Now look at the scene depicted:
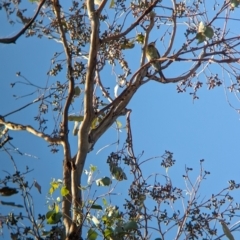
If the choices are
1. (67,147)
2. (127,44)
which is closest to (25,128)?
(67,147)

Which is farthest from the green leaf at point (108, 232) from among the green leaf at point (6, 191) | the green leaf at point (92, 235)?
the green leaf at point (6, 191)

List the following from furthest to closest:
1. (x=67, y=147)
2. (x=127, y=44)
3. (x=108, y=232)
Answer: (x=127, y=44)
(x=67, y=147)
(x=108, y=232)

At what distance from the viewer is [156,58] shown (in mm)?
1634

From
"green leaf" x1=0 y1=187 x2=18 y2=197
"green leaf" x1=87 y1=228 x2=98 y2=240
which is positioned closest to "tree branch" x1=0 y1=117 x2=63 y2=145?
"green leaf" x1=0 y1=187 x2=18 y2=197

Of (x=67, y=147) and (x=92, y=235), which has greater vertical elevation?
(x=67, y=147)

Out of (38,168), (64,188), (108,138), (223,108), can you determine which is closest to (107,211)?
(64,188)

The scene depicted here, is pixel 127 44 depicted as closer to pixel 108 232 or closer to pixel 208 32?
pixel 208 32

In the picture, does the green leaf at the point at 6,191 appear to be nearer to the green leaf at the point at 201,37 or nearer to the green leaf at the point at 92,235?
the green leaf at the point at 92,235

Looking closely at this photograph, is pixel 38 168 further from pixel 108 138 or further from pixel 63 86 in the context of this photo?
pixel 63 86

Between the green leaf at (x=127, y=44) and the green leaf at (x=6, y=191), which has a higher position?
the green leaf at (x=127, y=44)

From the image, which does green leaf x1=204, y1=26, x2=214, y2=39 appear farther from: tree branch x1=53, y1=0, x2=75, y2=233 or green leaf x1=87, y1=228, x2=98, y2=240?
green leaf x1=87, y1=228, x2=98, y2=240

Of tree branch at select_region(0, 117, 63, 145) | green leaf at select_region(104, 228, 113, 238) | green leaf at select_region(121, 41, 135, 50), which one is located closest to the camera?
green leaf at select_region(104, 228, 113, 238)

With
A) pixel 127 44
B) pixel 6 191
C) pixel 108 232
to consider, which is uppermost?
pixel 127 44

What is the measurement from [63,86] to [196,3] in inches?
19.5
